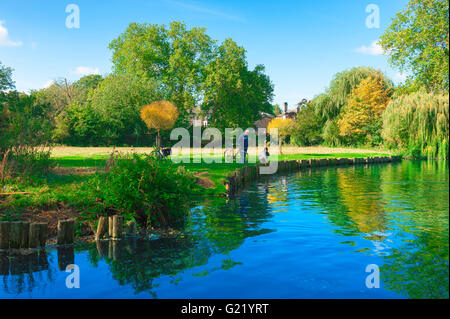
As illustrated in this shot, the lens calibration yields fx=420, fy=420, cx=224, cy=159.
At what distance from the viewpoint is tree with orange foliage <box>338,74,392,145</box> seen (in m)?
52.3

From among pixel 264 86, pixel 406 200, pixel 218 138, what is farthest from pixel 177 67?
pixel 406 200

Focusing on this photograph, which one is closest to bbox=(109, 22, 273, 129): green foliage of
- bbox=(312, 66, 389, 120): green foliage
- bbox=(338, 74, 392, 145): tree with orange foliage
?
bbox=(312, 66, 389, 120): green foliage

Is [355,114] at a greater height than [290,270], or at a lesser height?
greater

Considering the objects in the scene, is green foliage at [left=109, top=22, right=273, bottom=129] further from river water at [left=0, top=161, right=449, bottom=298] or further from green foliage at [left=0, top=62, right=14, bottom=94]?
river water at [left=0, top=161, right=449, bottom=298]

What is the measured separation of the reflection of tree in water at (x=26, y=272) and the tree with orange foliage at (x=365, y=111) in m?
48.6

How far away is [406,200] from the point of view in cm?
1484

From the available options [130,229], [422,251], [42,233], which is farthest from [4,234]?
[422,251]

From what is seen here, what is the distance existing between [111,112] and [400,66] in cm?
3255

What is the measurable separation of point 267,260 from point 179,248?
1.96 metres

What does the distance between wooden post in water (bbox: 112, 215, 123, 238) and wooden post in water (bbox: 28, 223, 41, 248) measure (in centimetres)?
160

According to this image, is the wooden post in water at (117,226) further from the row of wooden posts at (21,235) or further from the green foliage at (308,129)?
the green foliage at (308,129)

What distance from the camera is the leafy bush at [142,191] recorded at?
1033 centimetres
